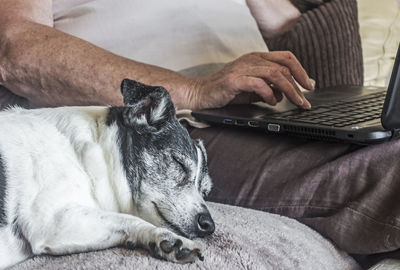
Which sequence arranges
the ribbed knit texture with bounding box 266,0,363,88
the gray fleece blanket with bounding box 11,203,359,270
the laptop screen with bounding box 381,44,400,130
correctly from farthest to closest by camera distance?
the ribbed knit texture with bounding box 266,0,363,88
the laptop screen with bounding box 381,44,400,130
the gray fleece blanket with bounding box 11,203,359,270

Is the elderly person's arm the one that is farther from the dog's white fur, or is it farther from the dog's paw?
the dog's paw

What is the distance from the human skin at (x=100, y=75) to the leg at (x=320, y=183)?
151 millimetres

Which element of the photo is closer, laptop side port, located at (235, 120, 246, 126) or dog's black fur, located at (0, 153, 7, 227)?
dog's black fur, located at (0, 153, 7, 227)

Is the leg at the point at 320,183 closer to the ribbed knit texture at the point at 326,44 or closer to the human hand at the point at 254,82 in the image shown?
the human hand at the point at 254,82

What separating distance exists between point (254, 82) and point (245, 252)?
550 millimetres

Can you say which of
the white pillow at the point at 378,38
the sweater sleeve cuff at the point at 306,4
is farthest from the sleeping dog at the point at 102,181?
the white pillow at the point at 378,38

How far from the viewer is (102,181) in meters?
0.94

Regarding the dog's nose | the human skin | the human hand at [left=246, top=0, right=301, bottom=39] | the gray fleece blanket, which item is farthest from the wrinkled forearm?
the human hand at [left=246, top=0, right=301, bottom=39]

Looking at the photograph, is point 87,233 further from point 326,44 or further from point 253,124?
point 326,44

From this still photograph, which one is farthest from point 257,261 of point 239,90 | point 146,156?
point 239,90

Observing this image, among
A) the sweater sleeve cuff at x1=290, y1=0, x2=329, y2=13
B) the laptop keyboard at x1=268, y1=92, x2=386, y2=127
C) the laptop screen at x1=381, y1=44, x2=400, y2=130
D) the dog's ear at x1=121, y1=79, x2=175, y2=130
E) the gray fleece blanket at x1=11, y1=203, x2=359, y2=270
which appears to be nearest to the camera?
the gray fleece blanket at x1=11, y1=203, x2=359, y2=270

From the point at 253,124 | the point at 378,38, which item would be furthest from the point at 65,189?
the point at 378,38

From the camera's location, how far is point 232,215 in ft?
3.38

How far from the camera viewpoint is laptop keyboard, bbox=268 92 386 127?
112 centimetres
